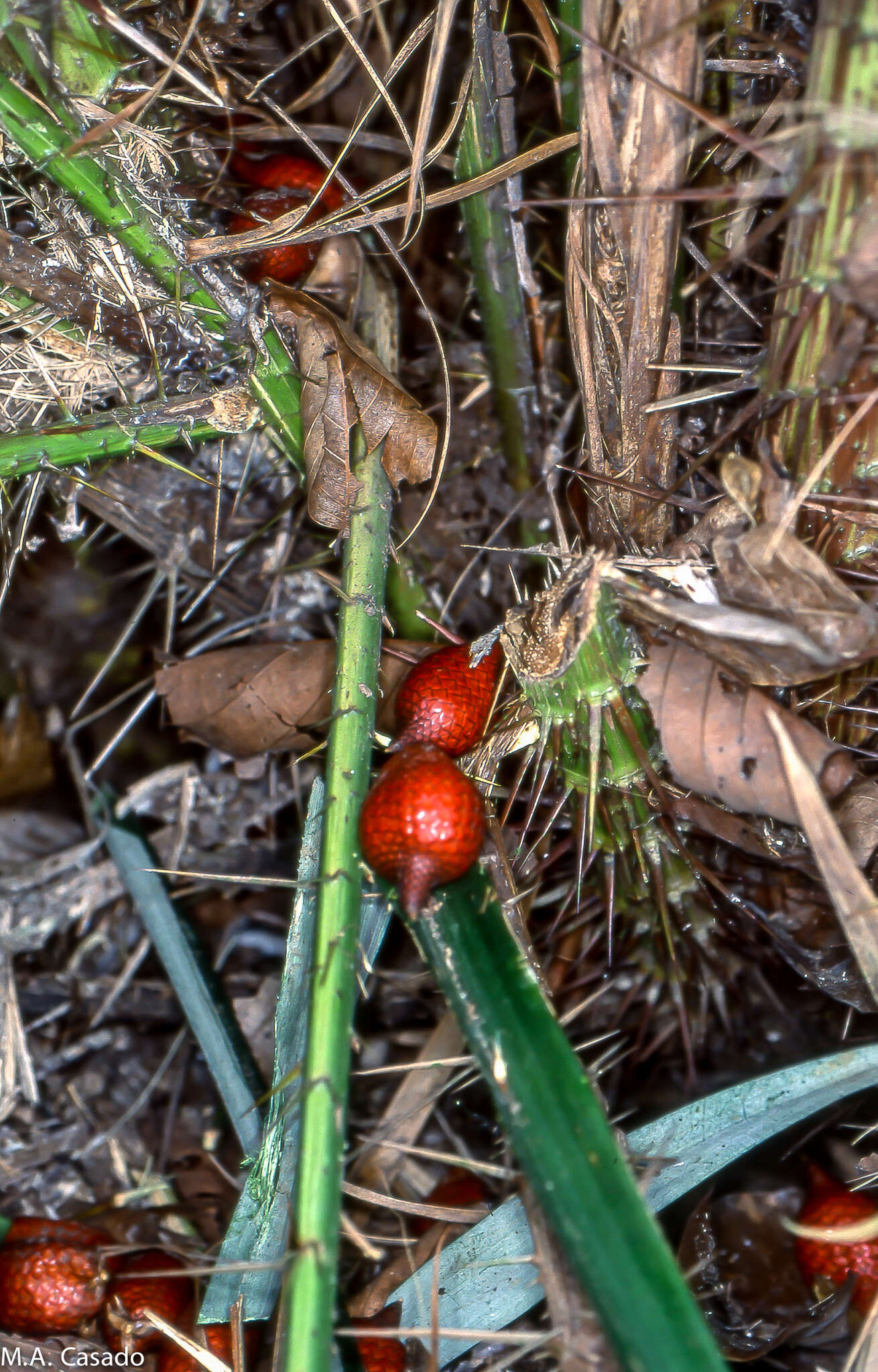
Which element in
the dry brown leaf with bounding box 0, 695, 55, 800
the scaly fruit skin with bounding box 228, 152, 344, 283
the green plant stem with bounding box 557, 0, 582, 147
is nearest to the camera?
the green plant stem with bounding box 557, 0, 582, 147

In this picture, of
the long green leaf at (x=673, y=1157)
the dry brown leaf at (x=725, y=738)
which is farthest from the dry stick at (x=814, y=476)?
the long green leaf at (x=673, y=1157)

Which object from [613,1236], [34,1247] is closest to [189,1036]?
[34,1247]

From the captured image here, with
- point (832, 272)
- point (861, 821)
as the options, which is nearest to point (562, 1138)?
point (861, 821)

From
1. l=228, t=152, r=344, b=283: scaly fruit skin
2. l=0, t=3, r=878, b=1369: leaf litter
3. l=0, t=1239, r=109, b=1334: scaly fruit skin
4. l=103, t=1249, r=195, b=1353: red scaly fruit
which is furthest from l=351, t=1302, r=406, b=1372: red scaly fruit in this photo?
l=228, t=152, r=344, b=283: scaly fruit skin

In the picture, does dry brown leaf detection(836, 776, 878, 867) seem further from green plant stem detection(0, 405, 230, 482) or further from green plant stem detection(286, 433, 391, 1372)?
green plant stem detection(0, 405, 230, 482)

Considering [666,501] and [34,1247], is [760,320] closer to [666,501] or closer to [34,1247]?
[666,501]

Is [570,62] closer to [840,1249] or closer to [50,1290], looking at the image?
[840,1249]
